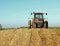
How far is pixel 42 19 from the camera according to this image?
2627cm

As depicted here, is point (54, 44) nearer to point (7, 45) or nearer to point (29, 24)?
point (7, 45)

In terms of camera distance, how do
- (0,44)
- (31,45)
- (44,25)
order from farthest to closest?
(44,25), (0,44), (31,45)

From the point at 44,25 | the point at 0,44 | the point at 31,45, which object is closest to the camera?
the point at 31,45

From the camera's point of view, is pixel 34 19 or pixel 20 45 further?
pixel 34 19

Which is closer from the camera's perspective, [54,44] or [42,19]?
[54,44]

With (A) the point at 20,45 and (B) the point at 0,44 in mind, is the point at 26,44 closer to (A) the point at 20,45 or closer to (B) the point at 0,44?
(A) the point at 20,45

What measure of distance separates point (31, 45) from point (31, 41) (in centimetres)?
114

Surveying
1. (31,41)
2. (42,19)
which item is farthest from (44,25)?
(31,41)

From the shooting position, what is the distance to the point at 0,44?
46.7 ft

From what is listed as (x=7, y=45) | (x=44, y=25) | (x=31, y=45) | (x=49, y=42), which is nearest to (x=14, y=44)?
(x=7, y=45)

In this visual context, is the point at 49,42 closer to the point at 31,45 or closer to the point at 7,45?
the point at 31,45

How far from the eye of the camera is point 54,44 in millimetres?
13430

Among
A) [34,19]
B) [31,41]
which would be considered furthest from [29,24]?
[31,41]

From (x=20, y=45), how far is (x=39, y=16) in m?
13.4
